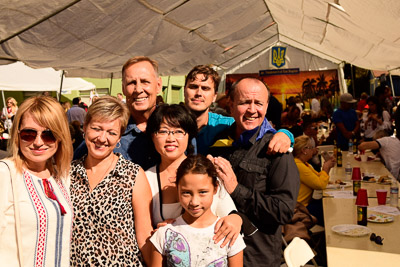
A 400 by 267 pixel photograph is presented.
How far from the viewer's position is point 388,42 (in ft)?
25.0

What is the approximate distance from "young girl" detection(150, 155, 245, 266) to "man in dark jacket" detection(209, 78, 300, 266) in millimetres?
130

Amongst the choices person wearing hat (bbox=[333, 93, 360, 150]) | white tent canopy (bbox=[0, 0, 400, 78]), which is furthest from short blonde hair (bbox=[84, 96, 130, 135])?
person wearing hat (bbox=[333, 93, 360, 150])

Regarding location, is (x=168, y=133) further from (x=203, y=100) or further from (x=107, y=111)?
(x=203, y=100)

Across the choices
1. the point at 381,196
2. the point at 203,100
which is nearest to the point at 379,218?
the point at 381,196

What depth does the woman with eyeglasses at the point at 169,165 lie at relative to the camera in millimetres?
2057

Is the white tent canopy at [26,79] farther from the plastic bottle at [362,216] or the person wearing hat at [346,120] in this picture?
the plastic bottle at [362,216]

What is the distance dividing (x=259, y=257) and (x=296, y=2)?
7093mm

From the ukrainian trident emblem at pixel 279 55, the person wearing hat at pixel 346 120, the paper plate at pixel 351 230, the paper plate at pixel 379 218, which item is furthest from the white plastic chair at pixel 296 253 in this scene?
the ukrainian trident emblem at pixel 279 55

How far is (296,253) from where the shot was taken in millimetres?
3020

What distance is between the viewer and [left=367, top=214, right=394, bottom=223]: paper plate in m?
3.63

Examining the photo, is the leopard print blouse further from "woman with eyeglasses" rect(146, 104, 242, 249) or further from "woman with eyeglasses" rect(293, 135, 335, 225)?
"woman with eyeglasses" rect(293, 135, 335, 225)

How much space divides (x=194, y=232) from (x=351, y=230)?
194cm

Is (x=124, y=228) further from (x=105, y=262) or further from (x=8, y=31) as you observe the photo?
(x=8, y=31)

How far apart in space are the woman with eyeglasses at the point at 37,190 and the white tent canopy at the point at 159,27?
3.07m
